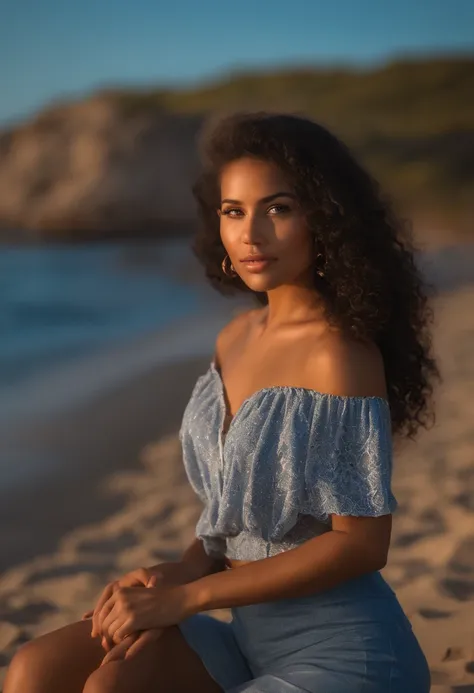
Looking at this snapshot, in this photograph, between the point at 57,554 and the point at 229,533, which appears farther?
the point at 57,554

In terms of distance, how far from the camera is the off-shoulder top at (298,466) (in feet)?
5.64

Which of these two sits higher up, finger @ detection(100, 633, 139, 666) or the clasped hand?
the clasped hand

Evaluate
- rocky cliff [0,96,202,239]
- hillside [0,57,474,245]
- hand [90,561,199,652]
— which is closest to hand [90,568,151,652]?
hand [90,561,199,652]

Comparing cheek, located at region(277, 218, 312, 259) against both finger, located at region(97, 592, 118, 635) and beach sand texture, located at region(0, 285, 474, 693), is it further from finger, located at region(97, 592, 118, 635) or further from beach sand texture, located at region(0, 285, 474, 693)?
beach sand texture, located at region(0, 285, 474, 693)

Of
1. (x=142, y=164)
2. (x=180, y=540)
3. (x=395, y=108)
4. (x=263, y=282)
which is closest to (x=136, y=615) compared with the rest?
(x=263, y=282)

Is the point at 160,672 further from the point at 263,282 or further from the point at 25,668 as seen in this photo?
the point at 263,282

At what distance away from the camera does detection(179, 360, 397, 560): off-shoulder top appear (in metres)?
1.72

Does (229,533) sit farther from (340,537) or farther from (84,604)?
(84,604)

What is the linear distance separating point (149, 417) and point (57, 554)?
2.37 meters

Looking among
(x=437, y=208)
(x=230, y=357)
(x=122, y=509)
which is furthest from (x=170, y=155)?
(x=230, y=357)

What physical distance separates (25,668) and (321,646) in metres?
0.53

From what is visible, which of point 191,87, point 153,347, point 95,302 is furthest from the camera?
point 191,87

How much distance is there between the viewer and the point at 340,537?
1.70m

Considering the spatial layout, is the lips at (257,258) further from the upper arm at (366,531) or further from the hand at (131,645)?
the hand at (131,645)
